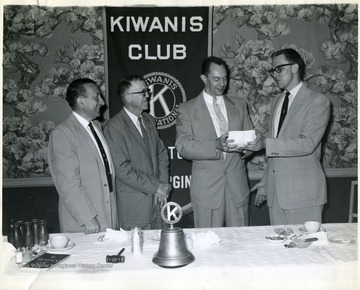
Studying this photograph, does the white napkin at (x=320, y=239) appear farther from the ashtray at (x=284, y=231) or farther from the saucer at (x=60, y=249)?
the saucer at (x=60, y=249)

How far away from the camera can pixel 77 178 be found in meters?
2.98

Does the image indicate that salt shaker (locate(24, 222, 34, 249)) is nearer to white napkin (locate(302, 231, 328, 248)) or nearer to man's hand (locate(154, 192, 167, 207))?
white napkin (locate(302, 231, 328, 248))

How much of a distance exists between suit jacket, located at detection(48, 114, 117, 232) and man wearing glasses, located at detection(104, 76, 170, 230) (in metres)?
0.41

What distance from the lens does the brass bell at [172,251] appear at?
1932 millimetres

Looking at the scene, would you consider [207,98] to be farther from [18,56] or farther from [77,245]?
[18,56]

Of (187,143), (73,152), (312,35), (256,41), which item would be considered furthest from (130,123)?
(312,35)

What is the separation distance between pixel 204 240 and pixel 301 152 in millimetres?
1415

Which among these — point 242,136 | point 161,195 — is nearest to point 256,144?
point 242,136

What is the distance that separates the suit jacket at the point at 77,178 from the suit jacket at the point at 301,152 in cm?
133

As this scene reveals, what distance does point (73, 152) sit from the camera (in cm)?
303

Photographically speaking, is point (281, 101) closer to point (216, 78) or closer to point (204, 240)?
point (216, 78)

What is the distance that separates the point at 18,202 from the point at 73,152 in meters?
1.84

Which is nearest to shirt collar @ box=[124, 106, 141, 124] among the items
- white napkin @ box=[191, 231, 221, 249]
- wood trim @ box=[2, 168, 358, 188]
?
wood trim @ box=[2, 168, 358, 188]

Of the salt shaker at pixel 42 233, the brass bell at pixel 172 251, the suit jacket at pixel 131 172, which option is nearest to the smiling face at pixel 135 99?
the suit jacket at pixel 131 172
